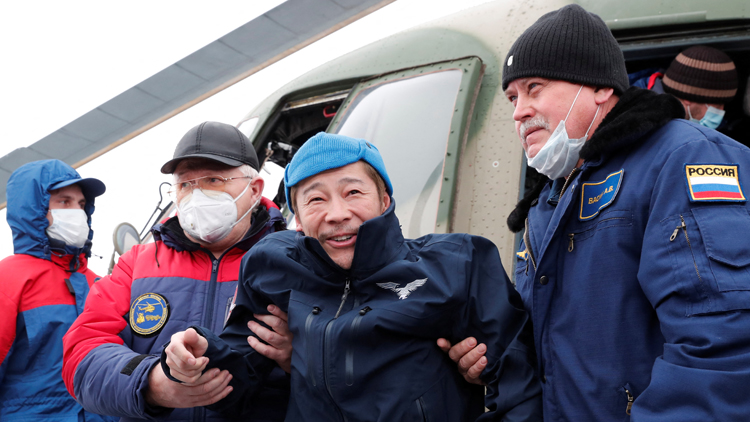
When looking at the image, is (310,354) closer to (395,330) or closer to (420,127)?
(395,330)

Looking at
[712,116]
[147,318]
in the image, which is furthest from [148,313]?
[712,116]

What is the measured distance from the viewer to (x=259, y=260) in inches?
78.1

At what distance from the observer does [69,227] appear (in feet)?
11.8

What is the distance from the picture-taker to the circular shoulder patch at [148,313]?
2.29 meters

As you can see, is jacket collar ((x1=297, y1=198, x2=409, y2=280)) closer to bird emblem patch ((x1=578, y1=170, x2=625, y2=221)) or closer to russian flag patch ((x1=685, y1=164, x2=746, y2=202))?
bird emblem patch ((x1=578, y1=170, x2=625, y2=221))

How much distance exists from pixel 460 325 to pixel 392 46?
2981 mm

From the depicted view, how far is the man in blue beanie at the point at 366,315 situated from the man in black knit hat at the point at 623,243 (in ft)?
0.32

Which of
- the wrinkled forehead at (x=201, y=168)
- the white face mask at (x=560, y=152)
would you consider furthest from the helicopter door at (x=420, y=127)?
the white face mask at (x=560, y=152)

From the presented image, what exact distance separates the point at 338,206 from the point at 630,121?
3.01 ft

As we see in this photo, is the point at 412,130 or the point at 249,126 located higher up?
the point at 412,130

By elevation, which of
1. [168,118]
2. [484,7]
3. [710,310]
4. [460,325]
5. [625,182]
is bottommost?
[168,118]

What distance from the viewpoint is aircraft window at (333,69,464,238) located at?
3.26 metres

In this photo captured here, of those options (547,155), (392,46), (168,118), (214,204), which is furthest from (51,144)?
(547,155)

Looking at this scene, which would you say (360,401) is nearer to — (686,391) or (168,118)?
(686,391)
